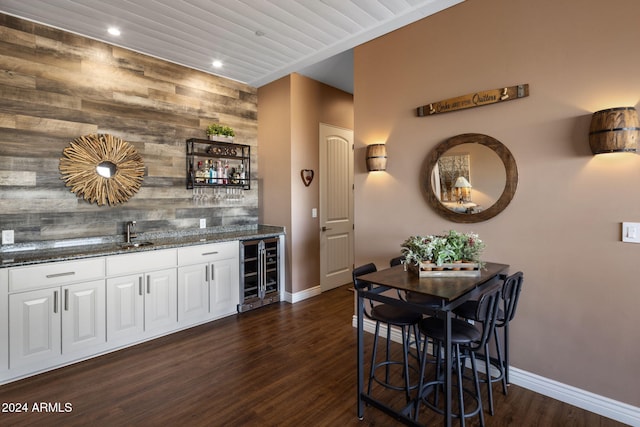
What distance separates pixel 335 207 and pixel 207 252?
2.05 m

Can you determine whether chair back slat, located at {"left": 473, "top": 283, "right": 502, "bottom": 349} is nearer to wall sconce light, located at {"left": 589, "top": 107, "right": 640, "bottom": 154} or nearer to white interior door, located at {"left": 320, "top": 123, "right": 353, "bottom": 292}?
wall sconce light, located at {"left": 589, "top": 107, "right": 640, "bottom": 154}

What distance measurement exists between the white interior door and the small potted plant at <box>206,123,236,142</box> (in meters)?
1.27

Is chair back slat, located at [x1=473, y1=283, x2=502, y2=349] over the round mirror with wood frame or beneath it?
beneath

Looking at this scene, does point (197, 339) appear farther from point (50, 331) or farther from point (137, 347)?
point (50, 331)

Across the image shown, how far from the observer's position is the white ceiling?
110 inches

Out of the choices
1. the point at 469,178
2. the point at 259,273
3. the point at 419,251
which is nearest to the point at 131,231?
the point at 259,273

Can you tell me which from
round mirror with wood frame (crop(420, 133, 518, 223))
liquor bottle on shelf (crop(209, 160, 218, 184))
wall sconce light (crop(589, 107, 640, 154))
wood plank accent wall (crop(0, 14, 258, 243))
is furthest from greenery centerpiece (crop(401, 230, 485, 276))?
wood plank accent wall (crop(0, 14, 258, 243))

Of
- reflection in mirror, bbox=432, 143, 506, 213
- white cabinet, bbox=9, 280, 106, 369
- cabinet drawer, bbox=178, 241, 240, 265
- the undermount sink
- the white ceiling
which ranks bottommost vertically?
white cabinet, bbox=9, 280, 106, 369

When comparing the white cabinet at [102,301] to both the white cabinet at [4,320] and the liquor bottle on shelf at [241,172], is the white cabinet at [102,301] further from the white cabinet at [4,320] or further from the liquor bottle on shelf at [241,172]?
the liquor bottle on shelf at [241,172]

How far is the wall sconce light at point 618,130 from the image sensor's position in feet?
6.34

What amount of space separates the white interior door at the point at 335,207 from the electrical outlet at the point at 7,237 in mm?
3288

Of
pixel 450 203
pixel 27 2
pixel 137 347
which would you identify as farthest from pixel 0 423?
pixel 450 203

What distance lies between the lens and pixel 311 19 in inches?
120

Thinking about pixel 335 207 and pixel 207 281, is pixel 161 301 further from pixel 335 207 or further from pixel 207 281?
pixel 335 207
